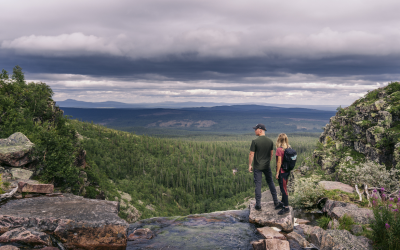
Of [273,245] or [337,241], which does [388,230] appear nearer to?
[337,241]

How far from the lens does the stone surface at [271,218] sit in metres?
Answer: 13.9

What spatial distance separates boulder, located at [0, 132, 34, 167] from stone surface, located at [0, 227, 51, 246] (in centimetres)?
1150

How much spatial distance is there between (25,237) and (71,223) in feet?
6.33

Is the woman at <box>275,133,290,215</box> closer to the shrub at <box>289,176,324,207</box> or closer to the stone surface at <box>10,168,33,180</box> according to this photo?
the shrub at <box>289,176,324,207</box>

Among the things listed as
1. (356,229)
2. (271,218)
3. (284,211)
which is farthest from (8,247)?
(356,229)

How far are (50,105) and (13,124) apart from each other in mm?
23301

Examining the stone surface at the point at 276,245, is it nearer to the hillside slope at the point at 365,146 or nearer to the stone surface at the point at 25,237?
the hillside slope at the point at 365,146

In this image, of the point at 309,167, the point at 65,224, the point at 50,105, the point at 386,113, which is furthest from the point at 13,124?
the point at 386,113

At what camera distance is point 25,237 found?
9844mm

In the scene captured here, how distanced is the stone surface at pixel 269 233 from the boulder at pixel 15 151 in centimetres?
2130

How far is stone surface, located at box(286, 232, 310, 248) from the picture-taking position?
12.4m

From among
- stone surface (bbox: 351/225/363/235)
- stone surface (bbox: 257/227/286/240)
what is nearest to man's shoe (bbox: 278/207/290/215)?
stone surface (bbox: 257/227/286/240)

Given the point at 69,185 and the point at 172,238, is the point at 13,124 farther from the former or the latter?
the point at 172,238

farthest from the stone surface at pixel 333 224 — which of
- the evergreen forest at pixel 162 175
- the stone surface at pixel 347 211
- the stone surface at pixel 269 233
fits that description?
the evergreen forest at pixel 162 175
